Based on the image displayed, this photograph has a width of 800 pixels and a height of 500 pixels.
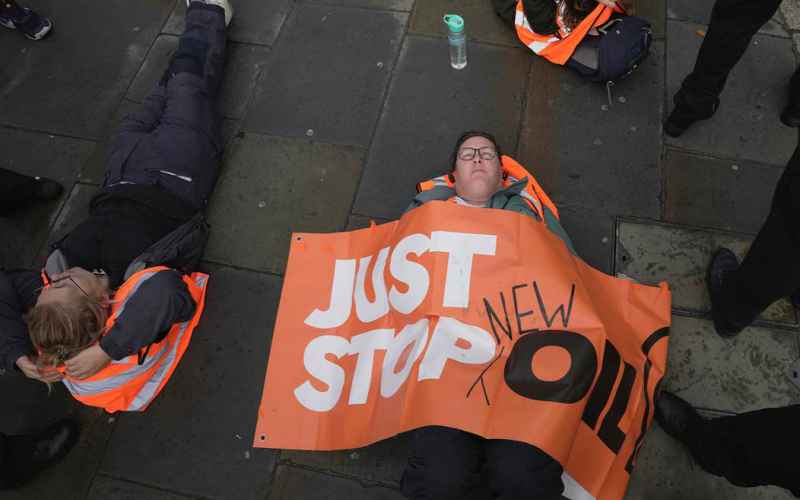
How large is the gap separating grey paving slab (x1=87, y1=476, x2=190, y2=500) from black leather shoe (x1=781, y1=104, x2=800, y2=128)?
3.93 m

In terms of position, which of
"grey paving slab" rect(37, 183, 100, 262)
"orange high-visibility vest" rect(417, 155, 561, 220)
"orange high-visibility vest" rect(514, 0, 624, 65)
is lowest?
"grey paving slab" rect(37, 183, 100, 262)

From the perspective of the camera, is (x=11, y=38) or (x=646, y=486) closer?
(x=646, y=486)

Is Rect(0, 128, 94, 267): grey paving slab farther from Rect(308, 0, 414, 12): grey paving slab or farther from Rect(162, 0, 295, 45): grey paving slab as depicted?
Rect(308, 0, 414, 12): grey paving slab

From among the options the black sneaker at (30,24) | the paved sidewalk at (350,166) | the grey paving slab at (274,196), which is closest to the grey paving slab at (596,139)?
the paved sidewalk at (350,166)

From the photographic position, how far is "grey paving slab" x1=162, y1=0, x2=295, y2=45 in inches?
158

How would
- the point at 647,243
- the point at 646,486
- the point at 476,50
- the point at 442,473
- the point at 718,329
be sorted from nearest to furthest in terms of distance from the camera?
the point at 442,473 → the point at 646,486 → the point at 718,329 → the point at 647,243 → the point at 476,50

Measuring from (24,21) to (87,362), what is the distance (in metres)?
3.14

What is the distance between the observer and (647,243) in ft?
10.1

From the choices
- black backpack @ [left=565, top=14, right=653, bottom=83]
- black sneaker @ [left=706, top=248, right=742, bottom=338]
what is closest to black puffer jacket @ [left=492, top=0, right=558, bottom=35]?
black backpack @ [left=565, top=14, right=653, bottom=83]

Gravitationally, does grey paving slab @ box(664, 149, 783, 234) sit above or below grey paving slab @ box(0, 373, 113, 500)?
above

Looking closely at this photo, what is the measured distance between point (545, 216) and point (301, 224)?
1.44 metres

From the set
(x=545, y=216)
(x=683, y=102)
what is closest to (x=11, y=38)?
(x=545, y=216)

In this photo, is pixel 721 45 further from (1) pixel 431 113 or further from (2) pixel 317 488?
(2) pixel 317 488

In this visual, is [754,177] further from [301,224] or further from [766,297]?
[301,224]
